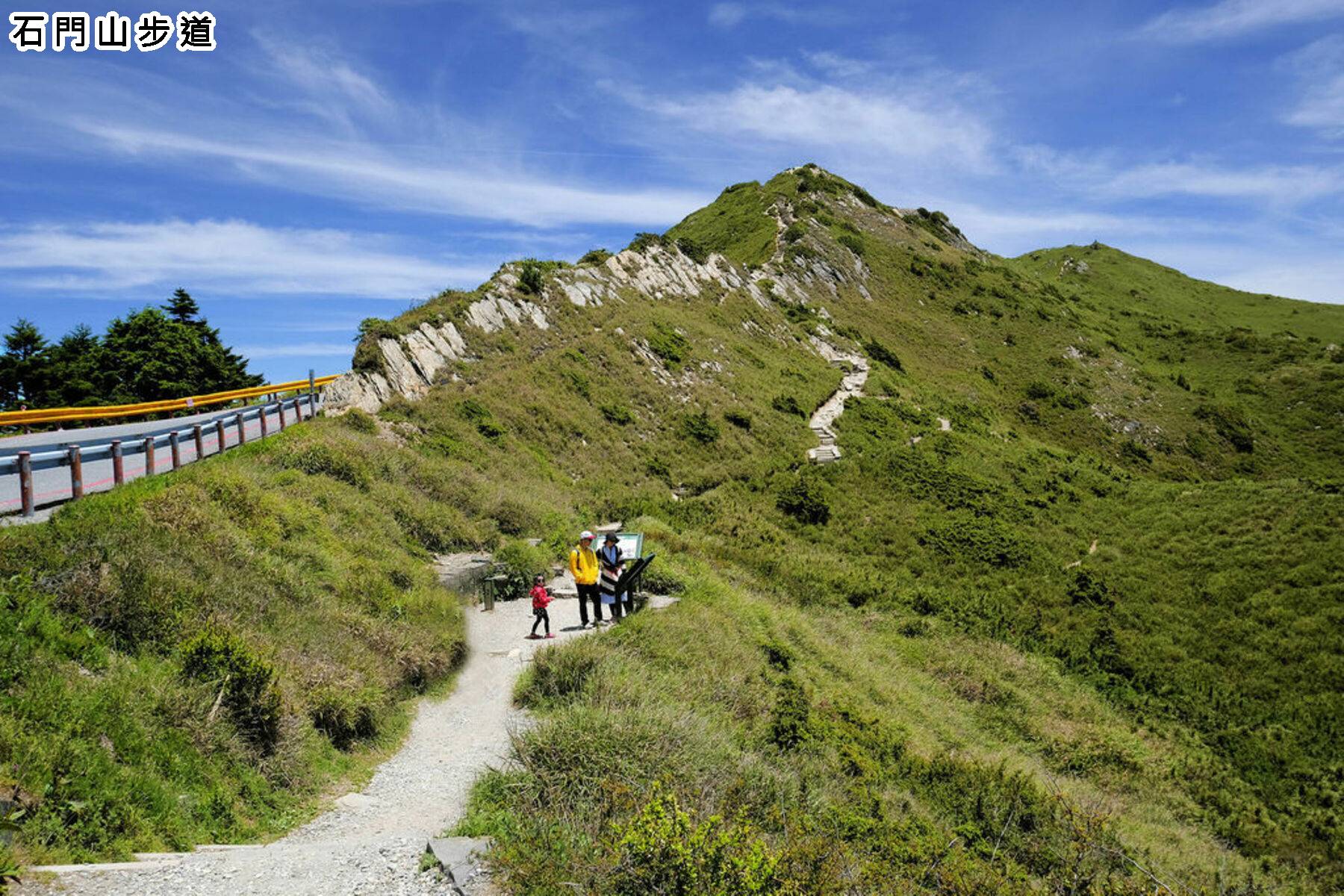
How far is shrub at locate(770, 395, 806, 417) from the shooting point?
44531 millimetres

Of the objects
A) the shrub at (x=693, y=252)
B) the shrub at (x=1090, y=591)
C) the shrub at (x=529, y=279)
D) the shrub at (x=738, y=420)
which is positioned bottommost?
the shrub at (x=1090, y=591)

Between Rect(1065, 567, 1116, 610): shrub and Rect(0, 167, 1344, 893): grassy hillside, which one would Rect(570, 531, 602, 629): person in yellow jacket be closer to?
Rect(0, 167, 1344, 893): grassy hillside

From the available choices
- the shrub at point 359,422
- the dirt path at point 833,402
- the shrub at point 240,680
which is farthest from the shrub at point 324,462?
the dirt path at point 833,402

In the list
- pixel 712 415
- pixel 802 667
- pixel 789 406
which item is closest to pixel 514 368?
pixel 712 415

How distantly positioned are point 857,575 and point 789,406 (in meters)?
18.7

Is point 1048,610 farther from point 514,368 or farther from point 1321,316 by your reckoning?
point 1321,316

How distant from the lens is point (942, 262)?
3492 inches

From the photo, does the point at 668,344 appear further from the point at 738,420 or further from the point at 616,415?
the point at 616,415

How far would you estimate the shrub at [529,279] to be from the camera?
42.1 metres

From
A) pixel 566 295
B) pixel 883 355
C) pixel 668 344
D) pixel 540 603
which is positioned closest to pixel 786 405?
pixel 668 344

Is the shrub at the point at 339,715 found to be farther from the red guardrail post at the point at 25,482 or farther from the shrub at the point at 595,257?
the shrub at the point at 595,257

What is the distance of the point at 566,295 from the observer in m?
44.4

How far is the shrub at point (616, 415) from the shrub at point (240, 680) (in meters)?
27.0

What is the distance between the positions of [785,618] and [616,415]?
18183 mm
